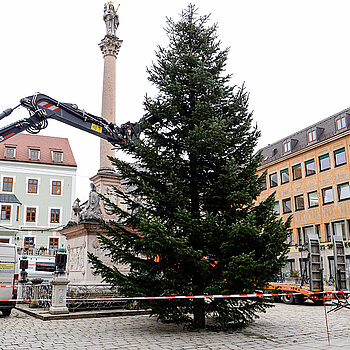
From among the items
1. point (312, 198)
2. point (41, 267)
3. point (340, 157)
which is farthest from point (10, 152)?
point (340, 157)

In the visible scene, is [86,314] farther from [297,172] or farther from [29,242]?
[29,242]

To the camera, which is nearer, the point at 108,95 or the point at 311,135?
the point at 108,95

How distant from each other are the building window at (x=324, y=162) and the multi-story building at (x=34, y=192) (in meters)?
27.3

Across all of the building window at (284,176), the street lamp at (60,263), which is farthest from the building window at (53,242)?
the street lamp at (60,263)

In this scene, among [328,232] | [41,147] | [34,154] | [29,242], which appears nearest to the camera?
[328,232]

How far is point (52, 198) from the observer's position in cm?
4844

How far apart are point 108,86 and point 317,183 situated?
26.3 m

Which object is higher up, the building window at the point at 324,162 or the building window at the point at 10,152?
the building window at the point at 10,152

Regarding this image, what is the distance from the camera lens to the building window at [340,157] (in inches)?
1442

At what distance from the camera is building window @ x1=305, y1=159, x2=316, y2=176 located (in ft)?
131

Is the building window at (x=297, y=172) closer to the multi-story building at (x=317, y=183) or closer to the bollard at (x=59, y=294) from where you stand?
the multi-story building at (x=317, y=183)

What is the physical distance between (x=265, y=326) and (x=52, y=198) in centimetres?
4086

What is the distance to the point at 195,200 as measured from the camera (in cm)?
1075

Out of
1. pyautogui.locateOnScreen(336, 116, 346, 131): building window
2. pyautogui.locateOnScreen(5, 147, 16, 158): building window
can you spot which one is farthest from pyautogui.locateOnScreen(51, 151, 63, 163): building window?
pyautogui.locateOnScreen(336, 116, 346, 131): building window
